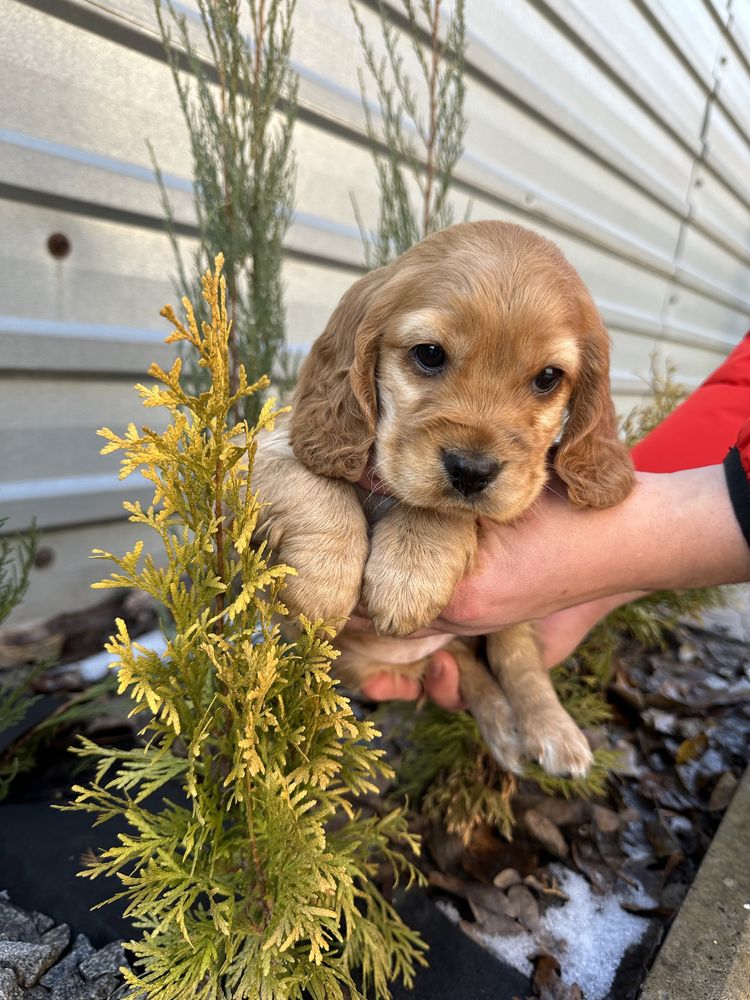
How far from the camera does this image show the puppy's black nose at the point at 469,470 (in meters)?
1.36

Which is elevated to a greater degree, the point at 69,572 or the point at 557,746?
the point at 557,746

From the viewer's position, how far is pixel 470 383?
1478mm

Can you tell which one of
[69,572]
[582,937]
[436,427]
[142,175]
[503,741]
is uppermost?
[142,175]

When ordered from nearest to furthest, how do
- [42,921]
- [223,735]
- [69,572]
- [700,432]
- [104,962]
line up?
[223,735], [104,962], [42,921], [700,432], [69,572]

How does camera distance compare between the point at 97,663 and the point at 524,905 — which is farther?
the point at 97,663

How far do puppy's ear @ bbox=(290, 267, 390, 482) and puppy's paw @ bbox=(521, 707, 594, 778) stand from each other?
2.88ft

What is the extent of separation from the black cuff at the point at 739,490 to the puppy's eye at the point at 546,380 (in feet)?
1.93

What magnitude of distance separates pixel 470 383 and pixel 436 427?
141 mm

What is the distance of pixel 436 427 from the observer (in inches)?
55.9

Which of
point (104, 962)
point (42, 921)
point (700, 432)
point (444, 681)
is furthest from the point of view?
point (700, 432)

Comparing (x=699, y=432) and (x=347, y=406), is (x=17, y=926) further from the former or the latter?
(x=699, y=432)

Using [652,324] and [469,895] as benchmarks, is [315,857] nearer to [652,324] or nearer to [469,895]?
[469,895]

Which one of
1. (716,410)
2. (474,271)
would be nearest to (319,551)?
(474,271)

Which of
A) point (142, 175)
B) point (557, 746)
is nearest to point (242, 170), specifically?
point (142, 175)
